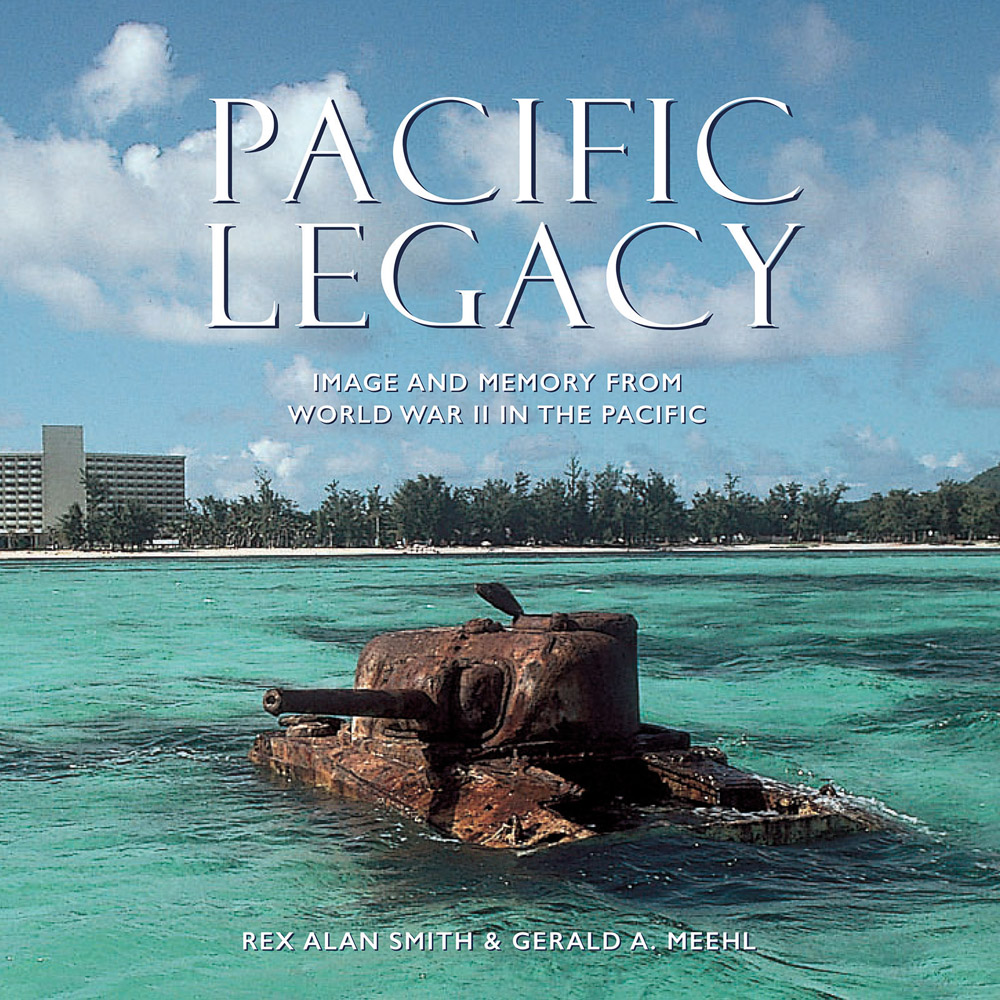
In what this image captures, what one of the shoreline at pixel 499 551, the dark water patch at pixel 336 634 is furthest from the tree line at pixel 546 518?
the dark water patch at pixel 336 634

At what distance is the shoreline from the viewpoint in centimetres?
8875

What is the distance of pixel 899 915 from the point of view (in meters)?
7.24

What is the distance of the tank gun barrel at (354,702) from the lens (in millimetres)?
8077

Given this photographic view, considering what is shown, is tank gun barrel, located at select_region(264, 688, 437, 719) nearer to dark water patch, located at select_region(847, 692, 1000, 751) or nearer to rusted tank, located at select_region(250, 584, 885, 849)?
rusted tank, located at select_region(250, 584, 885, 849)

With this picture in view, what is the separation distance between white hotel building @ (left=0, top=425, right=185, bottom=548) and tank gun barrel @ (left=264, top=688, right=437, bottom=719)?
89.5 metres

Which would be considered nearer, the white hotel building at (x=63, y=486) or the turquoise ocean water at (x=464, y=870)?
the turquoise ocean water at (x=464, y=870)

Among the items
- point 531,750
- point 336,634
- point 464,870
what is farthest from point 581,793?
point 336,634

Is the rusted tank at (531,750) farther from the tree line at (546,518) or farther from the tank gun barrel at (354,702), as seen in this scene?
the tree line at (546,518)

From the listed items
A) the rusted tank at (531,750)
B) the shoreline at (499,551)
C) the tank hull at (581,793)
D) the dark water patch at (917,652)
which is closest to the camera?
the tank hull at (581,793)

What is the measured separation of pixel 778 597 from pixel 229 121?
38281mm

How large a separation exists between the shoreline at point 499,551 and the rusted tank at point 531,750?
77.0m

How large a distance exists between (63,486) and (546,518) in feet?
113

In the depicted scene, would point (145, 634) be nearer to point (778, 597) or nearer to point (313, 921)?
point (778, 597)

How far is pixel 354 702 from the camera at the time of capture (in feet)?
28.7
